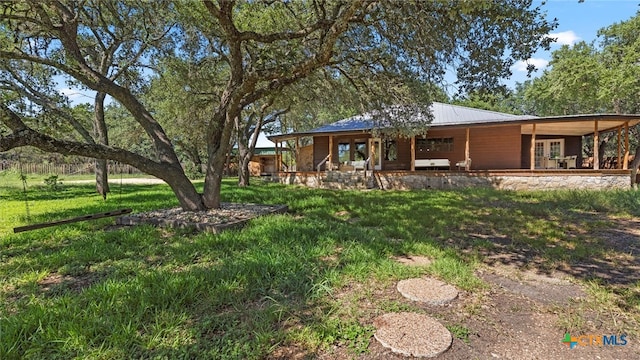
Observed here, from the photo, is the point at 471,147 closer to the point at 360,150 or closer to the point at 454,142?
the point at 454,142

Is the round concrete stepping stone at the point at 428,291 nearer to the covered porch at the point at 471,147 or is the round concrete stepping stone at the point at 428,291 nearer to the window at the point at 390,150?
the covered porch at the point at 471,147

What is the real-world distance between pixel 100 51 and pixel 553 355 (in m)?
13.4

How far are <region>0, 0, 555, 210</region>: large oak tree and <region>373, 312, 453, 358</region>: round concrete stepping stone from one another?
3313 mm

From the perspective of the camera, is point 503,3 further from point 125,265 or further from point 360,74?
point 125,265

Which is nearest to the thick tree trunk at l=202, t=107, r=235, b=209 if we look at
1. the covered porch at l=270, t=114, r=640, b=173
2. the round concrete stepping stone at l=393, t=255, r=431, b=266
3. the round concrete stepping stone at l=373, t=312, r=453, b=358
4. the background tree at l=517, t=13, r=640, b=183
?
the round concrete stepping stone at l=393, t=255, r=431, b=266

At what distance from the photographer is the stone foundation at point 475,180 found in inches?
415

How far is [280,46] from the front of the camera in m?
7.29

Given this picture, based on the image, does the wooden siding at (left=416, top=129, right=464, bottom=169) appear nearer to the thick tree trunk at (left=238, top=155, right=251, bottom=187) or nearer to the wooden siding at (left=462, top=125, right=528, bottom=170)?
the wooden siding at (left=462, top=125, right=528, bottom=170)

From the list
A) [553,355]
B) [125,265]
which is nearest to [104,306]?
[125,265]

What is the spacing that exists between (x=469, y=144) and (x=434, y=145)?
1.63m

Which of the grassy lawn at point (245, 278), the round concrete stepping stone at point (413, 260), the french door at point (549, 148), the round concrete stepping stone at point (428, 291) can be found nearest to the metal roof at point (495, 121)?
the french door at point (549, 148)

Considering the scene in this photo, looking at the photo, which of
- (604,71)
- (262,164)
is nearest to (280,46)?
(604,71)

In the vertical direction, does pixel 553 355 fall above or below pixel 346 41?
below

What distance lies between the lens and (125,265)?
348 centimetres
